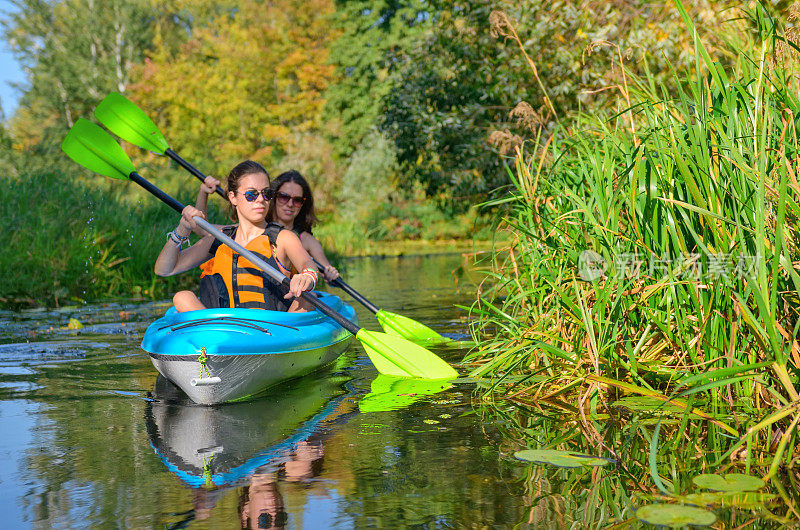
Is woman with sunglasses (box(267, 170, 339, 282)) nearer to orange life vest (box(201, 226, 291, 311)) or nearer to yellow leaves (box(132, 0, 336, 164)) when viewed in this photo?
orange life vest (box(201, 226, 291, 311))

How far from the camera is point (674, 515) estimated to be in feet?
7.52

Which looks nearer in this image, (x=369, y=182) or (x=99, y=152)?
(x=99, y=152)

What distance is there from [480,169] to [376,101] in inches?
726

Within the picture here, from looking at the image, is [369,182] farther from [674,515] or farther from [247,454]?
[674,515]

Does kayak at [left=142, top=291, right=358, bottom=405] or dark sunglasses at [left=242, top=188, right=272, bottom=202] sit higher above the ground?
dark sunglasses at [left=242, top=188, right=272, bottom=202]

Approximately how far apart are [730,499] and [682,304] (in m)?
1.27

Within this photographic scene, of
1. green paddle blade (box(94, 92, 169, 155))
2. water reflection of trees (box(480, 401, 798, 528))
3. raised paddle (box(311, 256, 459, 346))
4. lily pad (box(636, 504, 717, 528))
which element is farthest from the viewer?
green paddle blade (box(94, 92, 169, 155))

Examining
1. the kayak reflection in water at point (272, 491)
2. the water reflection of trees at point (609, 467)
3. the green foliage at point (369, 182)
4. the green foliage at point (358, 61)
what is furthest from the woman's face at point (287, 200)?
the green foliage at point (358, 61)

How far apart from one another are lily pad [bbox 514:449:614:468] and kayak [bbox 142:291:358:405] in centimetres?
164

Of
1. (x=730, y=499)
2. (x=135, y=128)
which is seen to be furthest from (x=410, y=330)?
(x=730, y=499)

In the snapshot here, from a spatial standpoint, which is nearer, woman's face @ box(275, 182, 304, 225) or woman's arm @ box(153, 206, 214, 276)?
woman's arm @ box(153, 206, 214, 276)

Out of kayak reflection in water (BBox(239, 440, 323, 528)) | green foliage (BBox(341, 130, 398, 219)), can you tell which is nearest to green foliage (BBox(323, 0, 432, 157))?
A: green foliage (BBox(341, 130, 398, 219))

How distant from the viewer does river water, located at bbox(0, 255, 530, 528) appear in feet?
8.10

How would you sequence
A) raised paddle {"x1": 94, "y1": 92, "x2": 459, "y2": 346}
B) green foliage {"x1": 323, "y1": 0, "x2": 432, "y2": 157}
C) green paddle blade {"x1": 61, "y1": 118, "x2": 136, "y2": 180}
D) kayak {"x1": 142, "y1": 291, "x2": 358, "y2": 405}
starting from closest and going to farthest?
1. kayak {"x1": 142, "y1": 291, "x2": 358, "y2": 405}
2. green paddle blade {"x1": 61, "y1": 118, "x2": 136, "y2": 180}
3. raised paddle {"x1": 94, "y1": 92, "x2": 459, "y2": 346}
4. green foliage {"x1": 323, "y1": 0, "x2": 432, "y2": 157}
